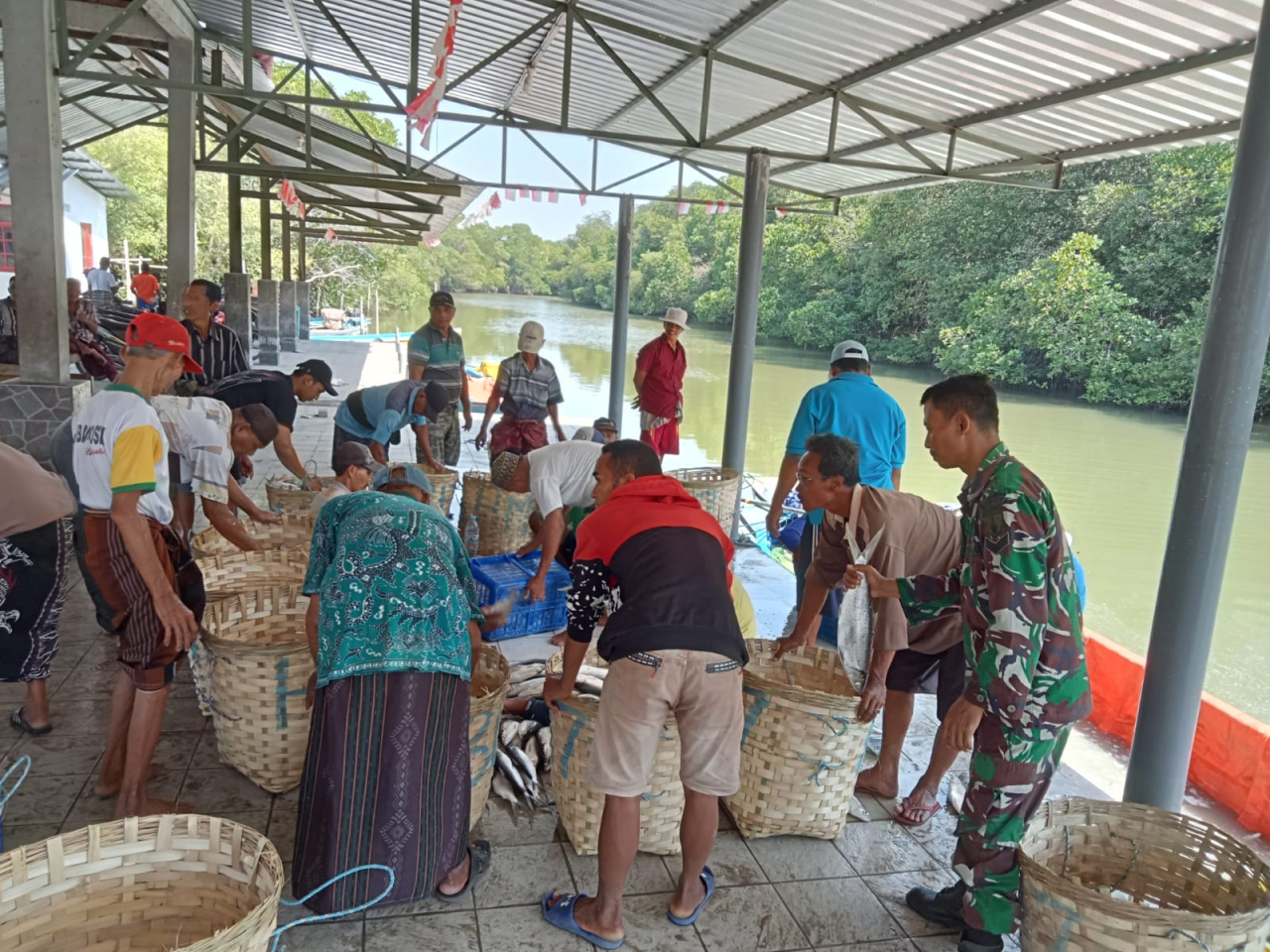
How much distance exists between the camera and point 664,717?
2.34 metres

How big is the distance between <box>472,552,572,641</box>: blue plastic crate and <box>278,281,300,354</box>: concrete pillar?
48.0ft

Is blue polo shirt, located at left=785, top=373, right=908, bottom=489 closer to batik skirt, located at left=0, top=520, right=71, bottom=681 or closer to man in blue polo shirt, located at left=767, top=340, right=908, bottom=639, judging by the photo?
man in blue polo shirt, located at left=767, top=340, right=908, bottom=639

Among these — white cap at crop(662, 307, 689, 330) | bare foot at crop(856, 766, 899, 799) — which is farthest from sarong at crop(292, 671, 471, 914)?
white cap at crop(662, 307, 689, 330)

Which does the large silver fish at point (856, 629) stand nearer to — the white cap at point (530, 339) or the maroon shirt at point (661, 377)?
the white cap at point (530, 339)

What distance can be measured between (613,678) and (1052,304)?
22.8m

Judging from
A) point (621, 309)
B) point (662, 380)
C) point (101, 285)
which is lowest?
point (662, 380)

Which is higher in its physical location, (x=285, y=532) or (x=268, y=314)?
Result: (x=268, y=314)

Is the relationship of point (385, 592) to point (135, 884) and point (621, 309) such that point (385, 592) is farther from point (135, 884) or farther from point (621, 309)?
point (621, 309)

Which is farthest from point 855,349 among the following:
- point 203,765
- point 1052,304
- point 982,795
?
point 1052,304

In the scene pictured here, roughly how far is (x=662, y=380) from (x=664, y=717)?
4765 mm

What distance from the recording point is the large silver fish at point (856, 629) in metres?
2.95

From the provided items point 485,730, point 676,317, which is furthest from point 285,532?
point 676,317

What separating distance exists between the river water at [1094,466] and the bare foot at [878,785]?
14.2 ft

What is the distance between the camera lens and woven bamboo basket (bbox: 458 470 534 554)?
5.11 metres
